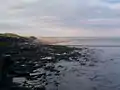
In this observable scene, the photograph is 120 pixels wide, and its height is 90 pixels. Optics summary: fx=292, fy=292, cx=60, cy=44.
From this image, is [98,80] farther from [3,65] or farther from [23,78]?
[3,65]

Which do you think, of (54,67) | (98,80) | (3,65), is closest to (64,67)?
(54,67)

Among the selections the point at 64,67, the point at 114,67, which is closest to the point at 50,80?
the point at 64,67

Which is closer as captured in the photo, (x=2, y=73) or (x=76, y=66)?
(x=2, y=73)

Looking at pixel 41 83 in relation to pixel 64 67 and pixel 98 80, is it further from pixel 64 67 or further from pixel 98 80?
pixel 64 67

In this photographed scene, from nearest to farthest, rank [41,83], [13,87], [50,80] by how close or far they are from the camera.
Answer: [13,87] < [41,83] < [50,80]

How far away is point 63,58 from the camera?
3675cm

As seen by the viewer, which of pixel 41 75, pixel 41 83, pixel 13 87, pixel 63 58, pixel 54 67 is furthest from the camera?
pixel 63 58

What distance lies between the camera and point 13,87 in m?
16.8

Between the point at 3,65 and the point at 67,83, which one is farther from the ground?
the point at 3,65

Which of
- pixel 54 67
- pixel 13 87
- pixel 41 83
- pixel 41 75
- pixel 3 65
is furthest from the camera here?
pixel 54 67

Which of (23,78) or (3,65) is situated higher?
(3,65)

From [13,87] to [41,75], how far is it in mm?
7067

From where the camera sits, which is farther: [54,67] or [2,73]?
[54,67]

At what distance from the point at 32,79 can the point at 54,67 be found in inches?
310
